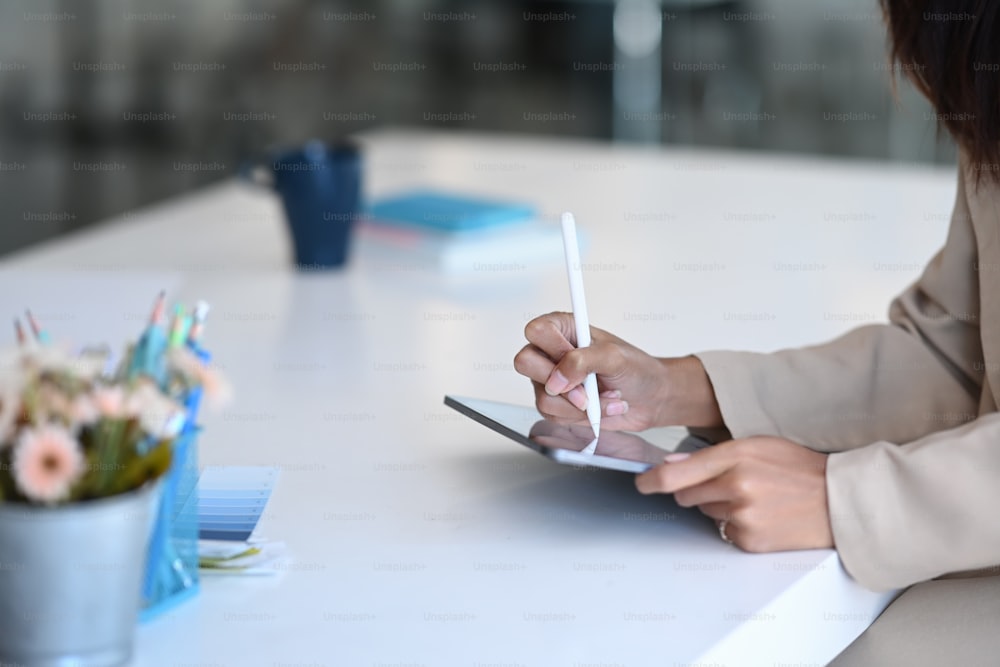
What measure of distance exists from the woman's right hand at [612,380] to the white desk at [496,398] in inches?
2.5

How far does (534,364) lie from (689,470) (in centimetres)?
17

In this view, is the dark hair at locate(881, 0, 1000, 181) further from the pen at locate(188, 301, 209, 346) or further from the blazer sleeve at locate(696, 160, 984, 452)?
the pen at locate(188, 301, 209, 346)

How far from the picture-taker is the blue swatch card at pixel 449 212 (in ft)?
5.70

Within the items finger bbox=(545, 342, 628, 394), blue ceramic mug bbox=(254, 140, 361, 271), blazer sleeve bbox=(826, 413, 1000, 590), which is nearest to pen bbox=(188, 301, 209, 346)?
finger bbox=(545, 342, 628, 394)

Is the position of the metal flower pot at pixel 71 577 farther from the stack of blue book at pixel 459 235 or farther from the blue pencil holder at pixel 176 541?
the stack of blue book at pixel 459 235

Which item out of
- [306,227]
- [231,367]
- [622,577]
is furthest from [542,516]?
[306,227]

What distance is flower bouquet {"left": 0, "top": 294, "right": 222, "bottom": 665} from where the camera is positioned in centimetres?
60

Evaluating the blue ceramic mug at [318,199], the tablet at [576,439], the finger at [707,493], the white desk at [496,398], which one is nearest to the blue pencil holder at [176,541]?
the white desk at [496,398]

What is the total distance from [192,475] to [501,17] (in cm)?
361

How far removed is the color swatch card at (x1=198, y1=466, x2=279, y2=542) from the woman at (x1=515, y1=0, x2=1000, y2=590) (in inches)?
8.6

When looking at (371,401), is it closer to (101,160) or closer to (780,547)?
(780,547)

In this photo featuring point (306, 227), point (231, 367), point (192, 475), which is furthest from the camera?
point (306, 227)

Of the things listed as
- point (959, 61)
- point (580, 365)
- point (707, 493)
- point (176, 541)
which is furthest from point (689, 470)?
point (959, 61)

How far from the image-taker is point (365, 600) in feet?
2.62
